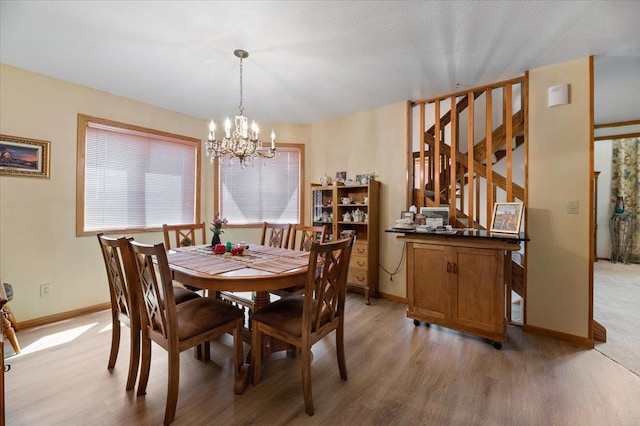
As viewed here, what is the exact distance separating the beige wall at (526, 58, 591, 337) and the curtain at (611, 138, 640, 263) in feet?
15.8

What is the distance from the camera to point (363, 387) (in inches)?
73.2

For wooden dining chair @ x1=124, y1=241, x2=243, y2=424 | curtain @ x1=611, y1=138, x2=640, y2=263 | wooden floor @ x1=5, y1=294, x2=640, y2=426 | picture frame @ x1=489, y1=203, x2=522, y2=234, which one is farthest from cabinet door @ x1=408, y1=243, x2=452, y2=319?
curtain @ x1=611, y1=138, x2=640, y2=263

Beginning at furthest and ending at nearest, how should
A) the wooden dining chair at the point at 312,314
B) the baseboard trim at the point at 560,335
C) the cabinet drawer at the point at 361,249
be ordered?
the cabinet drawer at the point at 361,249
the baseboard trim at the point at 560,335
the wooden dining chair at the point at 312,314

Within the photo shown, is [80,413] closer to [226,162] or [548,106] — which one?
[226,162]

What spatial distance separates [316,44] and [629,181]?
7.10 m

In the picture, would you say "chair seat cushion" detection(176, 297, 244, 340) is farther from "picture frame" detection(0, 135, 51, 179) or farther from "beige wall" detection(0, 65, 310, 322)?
"picture frame" detection(0, 135, 51, 179)

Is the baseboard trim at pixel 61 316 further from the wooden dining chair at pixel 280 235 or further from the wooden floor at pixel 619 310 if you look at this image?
the wooden floor at pixel 619 310

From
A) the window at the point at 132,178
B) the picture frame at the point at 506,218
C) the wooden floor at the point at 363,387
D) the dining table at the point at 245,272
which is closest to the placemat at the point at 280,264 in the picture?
the dining table at the point at 245,272

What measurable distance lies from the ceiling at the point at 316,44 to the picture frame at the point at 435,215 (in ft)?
4.46

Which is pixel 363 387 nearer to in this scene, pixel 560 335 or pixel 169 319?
pixel 169 319

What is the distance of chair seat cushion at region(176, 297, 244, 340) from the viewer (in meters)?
1.64

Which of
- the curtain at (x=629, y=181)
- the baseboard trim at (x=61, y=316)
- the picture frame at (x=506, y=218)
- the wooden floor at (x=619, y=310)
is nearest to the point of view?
the wooden floor at (x=619, y=310)

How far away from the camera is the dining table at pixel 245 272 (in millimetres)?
1675

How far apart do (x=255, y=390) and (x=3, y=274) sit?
2692 millimetres
